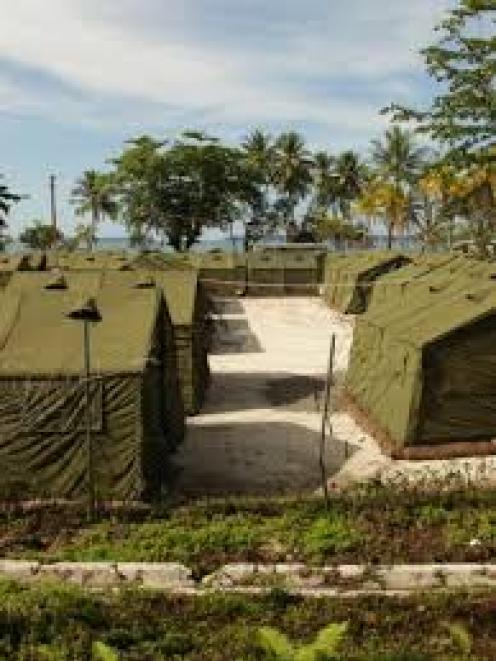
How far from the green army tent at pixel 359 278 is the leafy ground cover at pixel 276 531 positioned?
96.8 ft

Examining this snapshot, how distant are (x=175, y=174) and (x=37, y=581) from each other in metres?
67.9

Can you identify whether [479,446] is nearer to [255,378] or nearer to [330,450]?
[330,450]

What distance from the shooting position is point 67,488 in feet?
50.2

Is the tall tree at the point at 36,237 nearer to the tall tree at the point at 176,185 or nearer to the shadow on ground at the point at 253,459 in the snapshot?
the tall tree at the point at 176,185

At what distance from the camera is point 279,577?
11.3m

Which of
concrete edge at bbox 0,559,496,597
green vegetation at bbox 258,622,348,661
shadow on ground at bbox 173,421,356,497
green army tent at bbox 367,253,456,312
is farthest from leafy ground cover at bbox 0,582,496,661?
green army tent at bbox 367,253,456,312

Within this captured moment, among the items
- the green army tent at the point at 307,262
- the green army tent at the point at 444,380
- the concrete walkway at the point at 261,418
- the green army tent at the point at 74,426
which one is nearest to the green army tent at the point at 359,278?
the concrete walkway at the point at 261,418

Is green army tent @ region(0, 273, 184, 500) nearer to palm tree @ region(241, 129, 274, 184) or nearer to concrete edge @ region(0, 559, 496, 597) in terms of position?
concrete edge @ region(0, 559, 496, 597)

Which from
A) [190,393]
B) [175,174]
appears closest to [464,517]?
[190,393]

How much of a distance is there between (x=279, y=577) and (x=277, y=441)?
8.50 m

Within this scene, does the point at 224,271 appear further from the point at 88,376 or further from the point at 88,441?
the point at 88,441

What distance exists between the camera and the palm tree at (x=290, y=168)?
309 ft

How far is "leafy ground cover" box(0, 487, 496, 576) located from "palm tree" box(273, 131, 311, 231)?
3196 inches

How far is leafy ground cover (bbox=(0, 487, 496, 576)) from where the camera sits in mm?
11992
